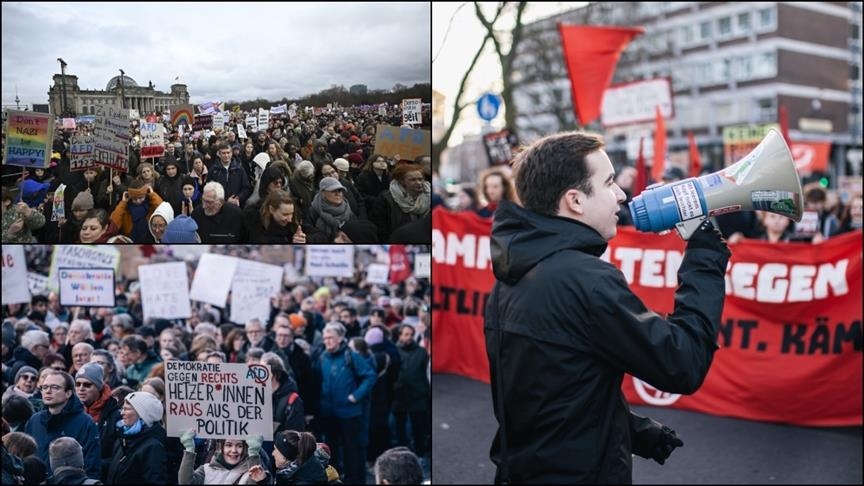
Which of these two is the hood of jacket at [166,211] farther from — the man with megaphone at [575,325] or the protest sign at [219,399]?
the man with megaphone at [575,325]

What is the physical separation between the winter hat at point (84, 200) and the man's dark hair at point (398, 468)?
58.6 inches

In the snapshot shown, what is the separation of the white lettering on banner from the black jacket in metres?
5.06

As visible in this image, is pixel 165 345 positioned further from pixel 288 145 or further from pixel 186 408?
pixel 288 145

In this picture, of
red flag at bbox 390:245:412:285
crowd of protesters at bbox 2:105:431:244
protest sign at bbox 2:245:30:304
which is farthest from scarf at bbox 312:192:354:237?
red flag at bbox 390:245:412:285

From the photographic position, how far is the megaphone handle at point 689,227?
2271 mm

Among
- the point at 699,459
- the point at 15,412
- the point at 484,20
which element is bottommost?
the point at 699,459

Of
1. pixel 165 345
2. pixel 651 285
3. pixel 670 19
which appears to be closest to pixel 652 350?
pixel 165 345

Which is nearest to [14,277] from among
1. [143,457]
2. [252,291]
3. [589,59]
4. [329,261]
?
[143,457]

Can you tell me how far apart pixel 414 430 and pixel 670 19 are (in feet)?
193

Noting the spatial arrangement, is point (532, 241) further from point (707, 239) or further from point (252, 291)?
point (252, 291)

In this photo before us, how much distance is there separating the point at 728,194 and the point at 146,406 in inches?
87.0

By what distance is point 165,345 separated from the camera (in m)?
3.84

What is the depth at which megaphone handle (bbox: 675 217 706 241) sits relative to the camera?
2.27 metres

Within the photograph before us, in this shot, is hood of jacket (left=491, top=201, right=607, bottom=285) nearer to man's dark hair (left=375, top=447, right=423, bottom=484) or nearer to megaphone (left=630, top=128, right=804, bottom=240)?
megaphone (left=630, top=128, right=804, bottom=240)
